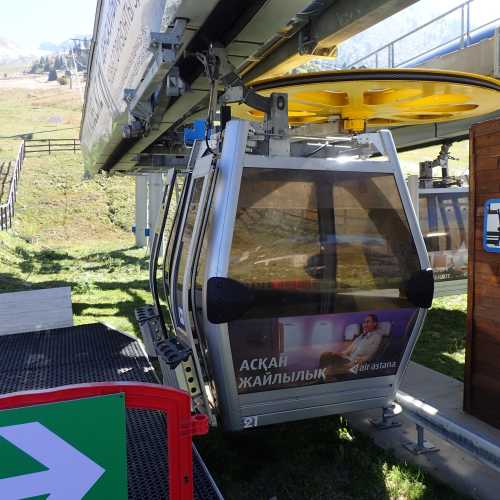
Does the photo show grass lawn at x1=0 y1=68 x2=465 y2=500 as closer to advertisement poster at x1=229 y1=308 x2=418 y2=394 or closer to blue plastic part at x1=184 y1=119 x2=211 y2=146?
advertisement poster at x1=229 y1=308 x2=418 y2=394

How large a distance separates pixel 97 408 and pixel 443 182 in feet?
29.8

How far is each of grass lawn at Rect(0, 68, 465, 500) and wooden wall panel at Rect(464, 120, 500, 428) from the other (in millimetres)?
931

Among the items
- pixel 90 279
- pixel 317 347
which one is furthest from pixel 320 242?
pixel 90 279

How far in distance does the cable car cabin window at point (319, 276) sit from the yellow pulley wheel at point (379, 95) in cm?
185

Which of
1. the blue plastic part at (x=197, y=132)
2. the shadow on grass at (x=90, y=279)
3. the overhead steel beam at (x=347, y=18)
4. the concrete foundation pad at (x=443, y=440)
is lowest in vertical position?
the concrete foundation pad at (x=443, y=440)

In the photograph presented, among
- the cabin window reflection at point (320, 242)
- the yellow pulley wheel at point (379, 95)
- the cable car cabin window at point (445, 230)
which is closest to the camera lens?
the cabin window reflection at point (320, 242)

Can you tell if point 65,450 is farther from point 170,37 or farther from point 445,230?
point 445,230

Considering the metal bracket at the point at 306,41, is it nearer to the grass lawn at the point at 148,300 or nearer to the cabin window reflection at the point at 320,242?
the cabin window reflection at the point at 320,242

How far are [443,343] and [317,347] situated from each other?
4431mm

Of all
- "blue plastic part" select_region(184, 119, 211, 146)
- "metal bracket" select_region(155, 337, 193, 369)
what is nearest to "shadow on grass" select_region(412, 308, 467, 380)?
"metal bracket" select_region(155, 337, 193, 369)

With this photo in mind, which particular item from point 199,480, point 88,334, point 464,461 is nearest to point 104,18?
point 88,334

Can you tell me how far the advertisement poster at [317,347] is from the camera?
11.0ft

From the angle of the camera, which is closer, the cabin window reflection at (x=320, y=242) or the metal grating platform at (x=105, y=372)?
the metal grating platform at (x=105, y=372)

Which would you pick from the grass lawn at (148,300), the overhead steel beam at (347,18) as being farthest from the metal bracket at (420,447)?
the overhead steel beam at (347,18)
